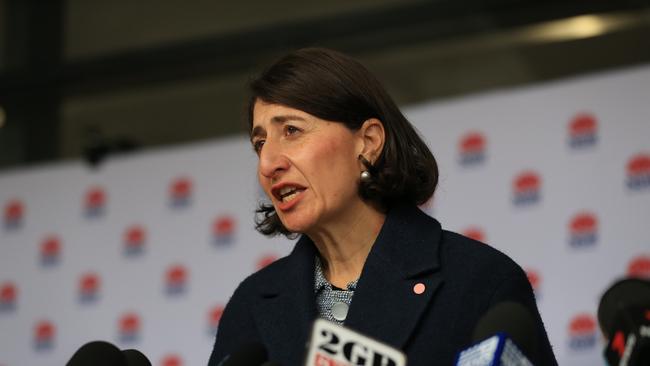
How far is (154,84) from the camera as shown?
21.7 ft

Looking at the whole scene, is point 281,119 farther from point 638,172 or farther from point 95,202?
point 95,202

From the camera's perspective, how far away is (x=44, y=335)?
19.5ft

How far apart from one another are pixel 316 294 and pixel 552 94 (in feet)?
8.19

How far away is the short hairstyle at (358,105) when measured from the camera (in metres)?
2.68

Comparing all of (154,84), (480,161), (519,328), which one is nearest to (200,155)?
(154,84)

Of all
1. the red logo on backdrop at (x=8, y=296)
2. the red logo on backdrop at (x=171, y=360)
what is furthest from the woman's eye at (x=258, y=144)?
the red logo on backdrop at (x=8, y=296)

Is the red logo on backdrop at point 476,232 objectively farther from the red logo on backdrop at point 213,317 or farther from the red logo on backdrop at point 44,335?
the red logo on backdrop at point 44,335

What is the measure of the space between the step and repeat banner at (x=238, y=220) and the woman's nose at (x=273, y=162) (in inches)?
90.5

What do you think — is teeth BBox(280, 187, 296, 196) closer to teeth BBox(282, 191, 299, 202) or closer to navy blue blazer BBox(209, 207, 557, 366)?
teeth BBox(282, 191, 299, 202)

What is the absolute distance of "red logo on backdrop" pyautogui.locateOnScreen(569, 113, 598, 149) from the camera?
190 inches

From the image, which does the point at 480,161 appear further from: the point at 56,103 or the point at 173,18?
the point at 56,103

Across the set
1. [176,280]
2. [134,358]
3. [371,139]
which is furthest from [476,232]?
[134,358]

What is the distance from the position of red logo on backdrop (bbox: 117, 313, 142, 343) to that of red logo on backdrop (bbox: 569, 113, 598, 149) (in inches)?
82.8

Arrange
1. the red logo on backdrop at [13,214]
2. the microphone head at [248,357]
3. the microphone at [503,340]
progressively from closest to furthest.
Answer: the microphone at [503,340], the microphone head at [248,357], the red logo on backdrop at [13,214]
